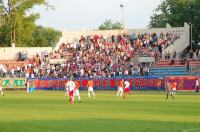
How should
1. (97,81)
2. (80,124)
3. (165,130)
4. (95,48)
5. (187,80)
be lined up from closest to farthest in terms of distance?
(165,130), (80,124), (187,80), (97,81), (95,48)

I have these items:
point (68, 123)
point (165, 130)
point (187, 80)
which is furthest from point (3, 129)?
point (187, 80)

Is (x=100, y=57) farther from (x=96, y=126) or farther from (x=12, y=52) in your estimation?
(x=96, y=126)

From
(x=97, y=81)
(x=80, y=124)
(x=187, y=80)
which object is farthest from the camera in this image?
(x=97, y=81)

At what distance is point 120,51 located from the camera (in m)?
84.4

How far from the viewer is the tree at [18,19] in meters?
102

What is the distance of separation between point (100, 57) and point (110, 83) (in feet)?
24.8

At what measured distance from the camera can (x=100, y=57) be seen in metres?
85.0

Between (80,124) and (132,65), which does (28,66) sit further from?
(80,124)

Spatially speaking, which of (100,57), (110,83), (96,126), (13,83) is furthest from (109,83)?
(96,126)

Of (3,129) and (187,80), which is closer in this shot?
(3,129)

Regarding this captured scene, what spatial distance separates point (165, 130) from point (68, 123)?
4929 mm

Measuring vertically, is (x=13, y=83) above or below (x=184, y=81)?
below

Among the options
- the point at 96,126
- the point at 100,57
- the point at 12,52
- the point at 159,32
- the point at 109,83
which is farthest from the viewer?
the point at 12,52

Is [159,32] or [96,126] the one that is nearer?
[96,126]
